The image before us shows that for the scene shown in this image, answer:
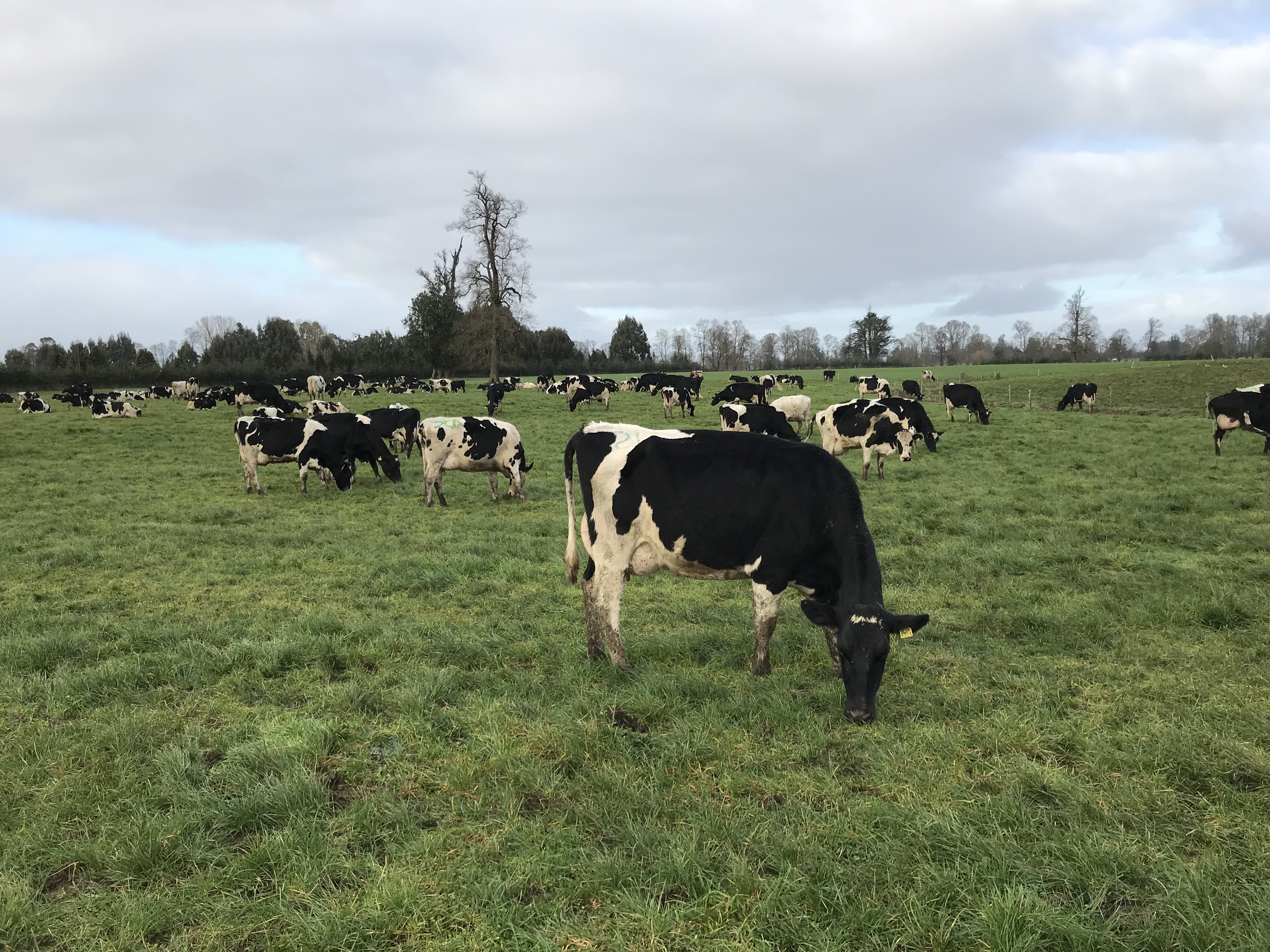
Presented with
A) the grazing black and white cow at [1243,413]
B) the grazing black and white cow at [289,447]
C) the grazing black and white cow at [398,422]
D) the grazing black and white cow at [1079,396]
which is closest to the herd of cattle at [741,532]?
the grazing black and white cow at [289,447]

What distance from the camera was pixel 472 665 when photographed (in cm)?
614

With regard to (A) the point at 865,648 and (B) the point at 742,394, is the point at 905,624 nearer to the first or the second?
(A) the point at 865,648

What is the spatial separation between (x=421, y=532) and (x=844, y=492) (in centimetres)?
854

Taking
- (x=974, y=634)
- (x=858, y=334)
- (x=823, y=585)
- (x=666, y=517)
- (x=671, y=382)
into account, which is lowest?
(x=974, y=634)

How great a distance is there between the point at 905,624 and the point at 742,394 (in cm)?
3507

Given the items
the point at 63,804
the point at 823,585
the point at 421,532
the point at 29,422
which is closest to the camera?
the point at 63,804

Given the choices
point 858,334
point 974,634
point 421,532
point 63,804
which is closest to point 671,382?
point 421,532

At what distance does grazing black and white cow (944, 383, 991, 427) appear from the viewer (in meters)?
31.0

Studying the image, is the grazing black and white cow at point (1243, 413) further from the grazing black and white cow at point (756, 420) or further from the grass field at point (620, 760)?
the grazing black and white cow at point (756, 420)

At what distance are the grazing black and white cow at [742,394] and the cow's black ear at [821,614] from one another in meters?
33.4

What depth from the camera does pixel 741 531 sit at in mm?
5668

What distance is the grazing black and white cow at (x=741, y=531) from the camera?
542cm

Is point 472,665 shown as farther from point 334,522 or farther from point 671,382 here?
point 671,382

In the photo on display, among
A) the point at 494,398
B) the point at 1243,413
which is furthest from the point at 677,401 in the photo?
the point at 1243,413
